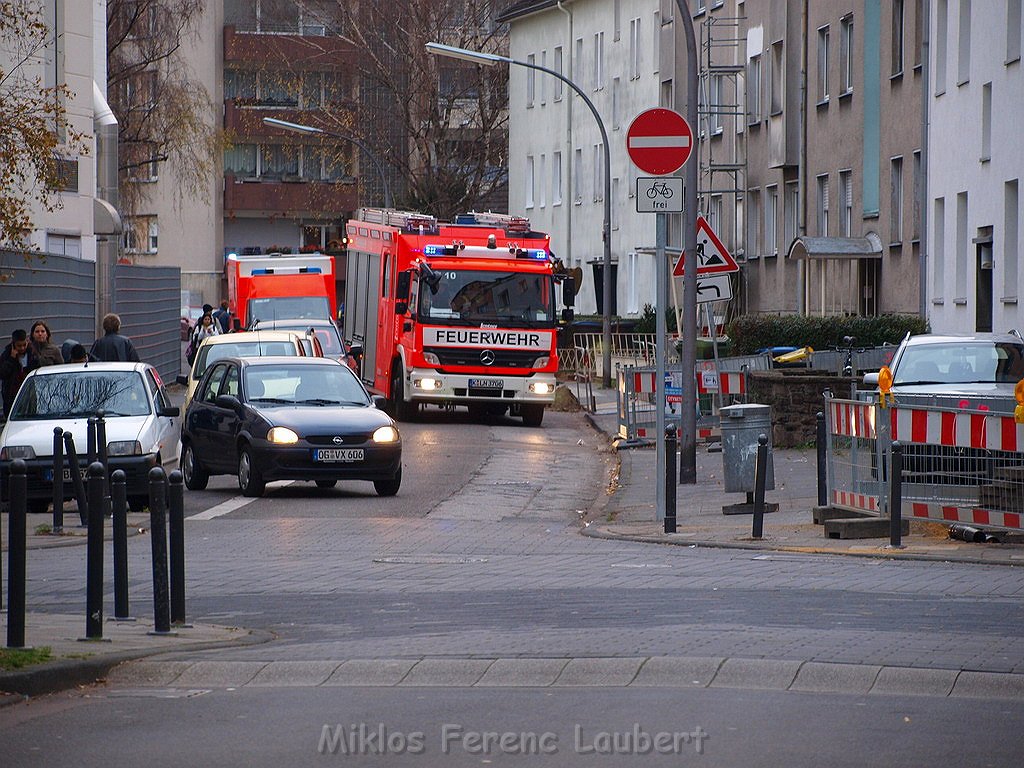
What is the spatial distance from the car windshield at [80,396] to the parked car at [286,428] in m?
1.09

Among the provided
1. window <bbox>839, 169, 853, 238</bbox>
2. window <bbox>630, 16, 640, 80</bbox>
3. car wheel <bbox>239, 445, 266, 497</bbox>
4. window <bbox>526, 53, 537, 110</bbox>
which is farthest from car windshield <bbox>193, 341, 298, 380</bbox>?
window <bbox>526, 53, 537, 110</bbox>

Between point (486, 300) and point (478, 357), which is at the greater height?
point (486, 300)

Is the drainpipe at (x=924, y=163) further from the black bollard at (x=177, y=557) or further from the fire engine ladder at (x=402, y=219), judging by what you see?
the black bollard at (x=177, y=557)

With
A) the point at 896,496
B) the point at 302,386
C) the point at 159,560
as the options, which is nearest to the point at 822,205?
the point at 302,386

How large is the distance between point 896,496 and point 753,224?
35.3 meters

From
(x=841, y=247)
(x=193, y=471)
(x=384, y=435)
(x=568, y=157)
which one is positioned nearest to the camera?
(x=384, y=435)

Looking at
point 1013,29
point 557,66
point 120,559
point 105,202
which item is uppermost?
point 557,66

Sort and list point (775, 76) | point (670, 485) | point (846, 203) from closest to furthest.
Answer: point (670, 485), point (846, 203), point (775, 76)

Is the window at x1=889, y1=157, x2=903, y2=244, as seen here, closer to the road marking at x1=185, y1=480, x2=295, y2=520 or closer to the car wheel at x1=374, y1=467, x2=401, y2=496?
the car wheel at x1=374, y1=467, x2=401, y2=496

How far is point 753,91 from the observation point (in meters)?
48.5

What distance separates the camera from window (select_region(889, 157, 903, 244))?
38.5m

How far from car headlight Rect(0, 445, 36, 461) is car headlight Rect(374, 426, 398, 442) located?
11.5ft

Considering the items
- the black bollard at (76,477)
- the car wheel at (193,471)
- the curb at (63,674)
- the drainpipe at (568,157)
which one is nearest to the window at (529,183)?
the drainpipe at (568,157)

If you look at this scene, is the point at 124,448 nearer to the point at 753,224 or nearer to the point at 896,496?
the point at 896,496
